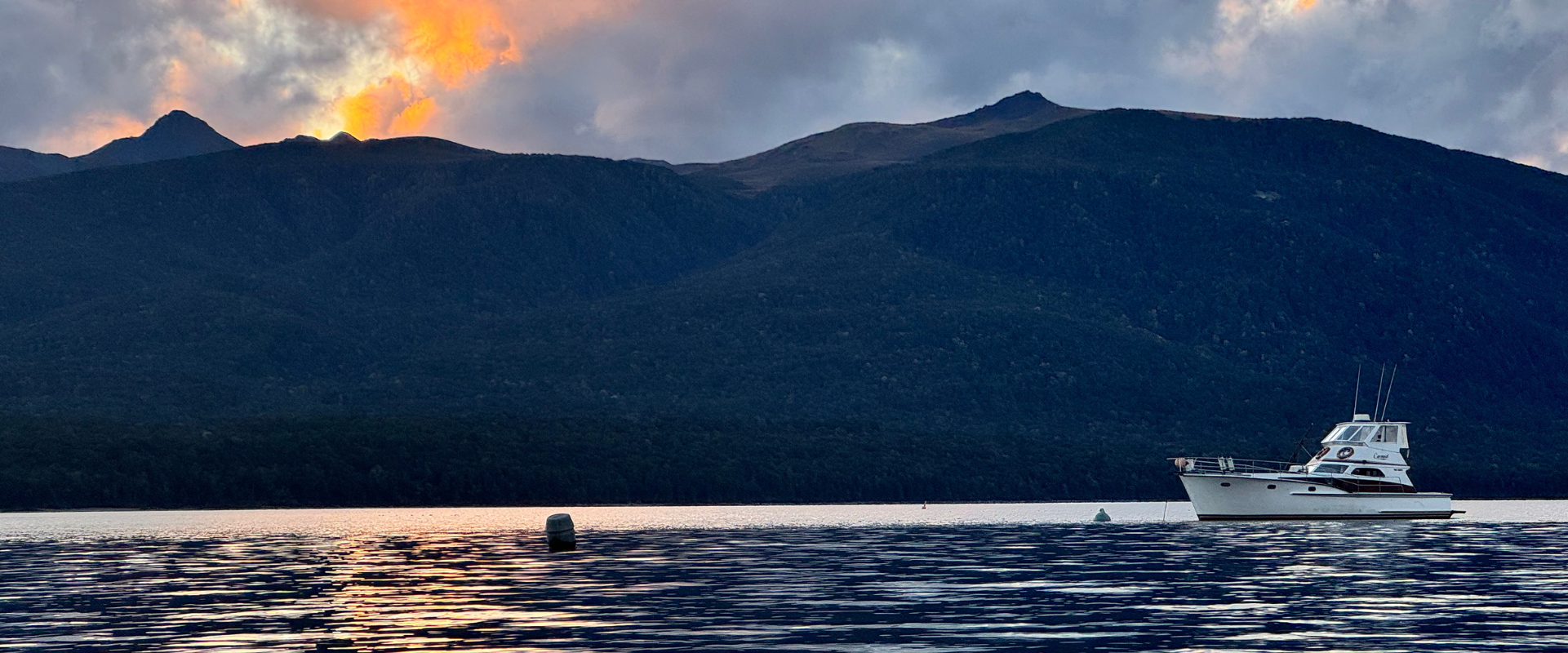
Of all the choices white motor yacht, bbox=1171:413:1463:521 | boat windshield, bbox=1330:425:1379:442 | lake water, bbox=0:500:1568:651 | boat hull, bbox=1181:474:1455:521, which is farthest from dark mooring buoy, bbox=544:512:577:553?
boat windshield, bbox=1330:425:1379:442

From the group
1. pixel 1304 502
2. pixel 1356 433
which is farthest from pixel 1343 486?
pixel 1356 433

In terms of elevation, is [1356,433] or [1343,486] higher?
[1356,433]

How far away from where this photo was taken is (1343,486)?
131 meters

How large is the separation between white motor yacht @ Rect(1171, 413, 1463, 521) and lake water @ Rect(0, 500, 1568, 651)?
42.9 feet

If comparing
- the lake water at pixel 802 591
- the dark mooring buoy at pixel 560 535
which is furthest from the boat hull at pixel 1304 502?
the dark mooring buoy at pixel 560 535

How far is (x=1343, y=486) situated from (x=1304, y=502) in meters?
2.82

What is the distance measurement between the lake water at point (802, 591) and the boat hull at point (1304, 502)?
1302cm

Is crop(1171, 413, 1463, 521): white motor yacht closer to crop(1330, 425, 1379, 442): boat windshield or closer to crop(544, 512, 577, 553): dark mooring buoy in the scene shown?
crop(1330, 425, 1379, 442): boat windshield

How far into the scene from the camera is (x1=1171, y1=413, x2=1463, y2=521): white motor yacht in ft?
429

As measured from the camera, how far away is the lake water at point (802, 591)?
159 feet

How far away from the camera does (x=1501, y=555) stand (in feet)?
276

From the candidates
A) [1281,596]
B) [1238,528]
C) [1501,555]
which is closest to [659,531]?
[1238,528]

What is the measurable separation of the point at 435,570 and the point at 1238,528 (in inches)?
2329

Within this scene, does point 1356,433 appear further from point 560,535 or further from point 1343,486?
point 560,535
